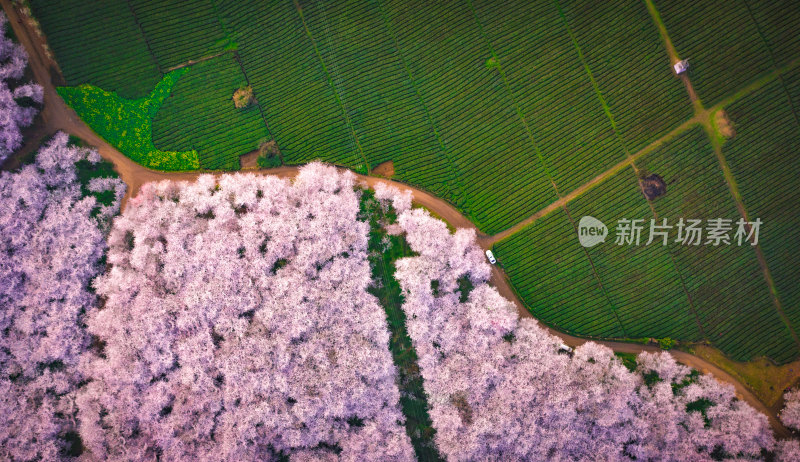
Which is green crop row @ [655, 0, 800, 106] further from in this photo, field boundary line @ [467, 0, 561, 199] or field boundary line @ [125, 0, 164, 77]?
field boundary line @ [125, 0, 164, 77]

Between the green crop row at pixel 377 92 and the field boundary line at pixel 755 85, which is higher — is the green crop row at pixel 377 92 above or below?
above

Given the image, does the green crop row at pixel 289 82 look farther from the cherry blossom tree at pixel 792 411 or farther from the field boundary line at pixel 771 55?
the cherry blossom tree at pixel 792 411

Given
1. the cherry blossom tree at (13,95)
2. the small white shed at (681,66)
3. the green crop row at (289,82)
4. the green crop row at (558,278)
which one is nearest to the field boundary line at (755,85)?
the small white shed at (681,66)

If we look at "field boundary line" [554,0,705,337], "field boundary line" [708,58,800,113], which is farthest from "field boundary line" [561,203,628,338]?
"field boundary line" [708,58,800,113]

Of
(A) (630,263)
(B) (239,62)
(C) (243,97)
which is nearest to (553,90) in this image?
(A) (630,263)

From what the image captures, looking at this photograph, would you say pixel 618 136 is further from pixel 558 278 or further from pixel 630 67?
pixel 558 278

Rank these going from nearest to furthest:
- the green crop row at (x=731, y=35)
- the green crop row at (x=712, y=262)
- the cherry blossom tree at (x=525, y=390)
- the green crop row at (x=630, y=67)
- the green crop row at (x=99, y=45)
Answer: the cherry blossom tree at (x=525, y=390) < the green crop row at (x=99, y=45) < the green crop row at (x=731, y=35) < the green crop row at (x=630, y=67) < the green crop row at (x=712, y=262)

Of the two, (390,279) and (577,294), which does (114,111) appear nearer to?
(390,279)
